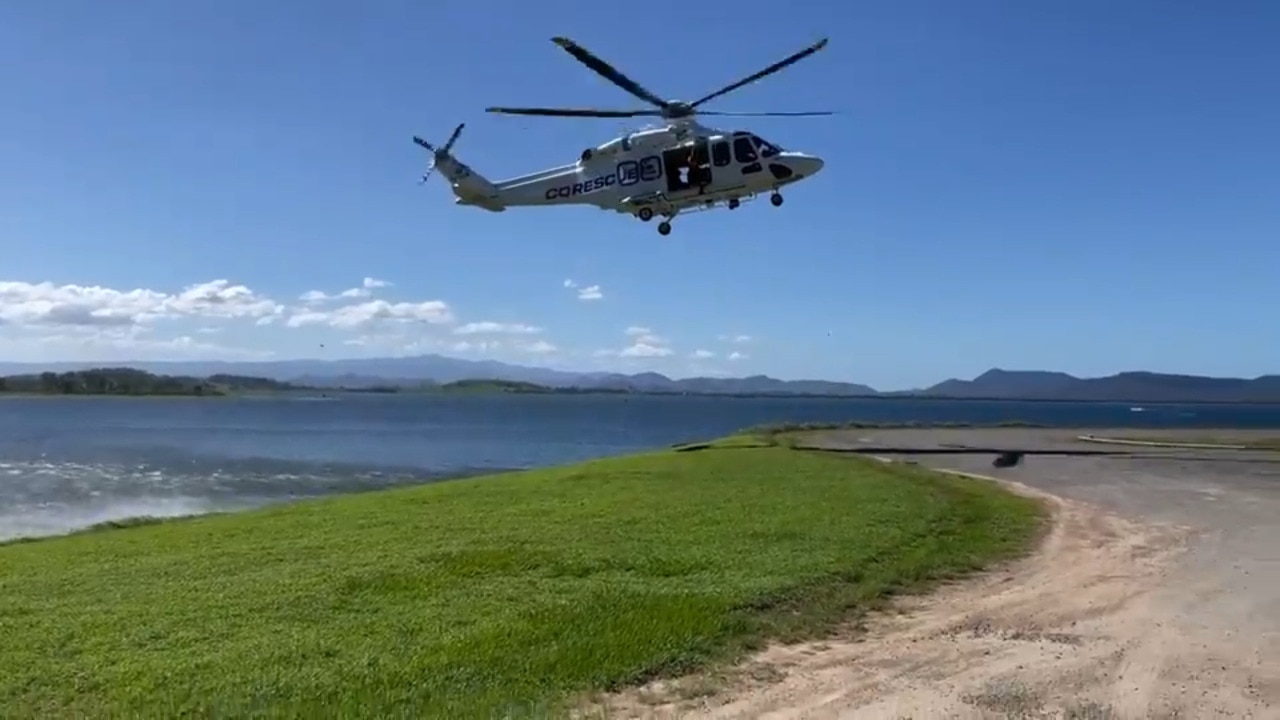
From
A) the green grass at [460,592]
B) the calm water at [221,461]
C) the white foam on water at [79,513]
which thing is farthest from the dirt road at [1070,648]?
the calm water at [221,461]

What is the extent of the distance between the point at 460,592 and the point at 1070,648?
7121 millimetres

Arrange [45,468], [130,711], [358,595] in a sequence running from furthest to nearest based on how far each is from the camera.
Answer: [45,468] < [358,595] < [130,711]

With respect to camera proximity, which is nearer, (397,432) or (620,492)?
(620,492)

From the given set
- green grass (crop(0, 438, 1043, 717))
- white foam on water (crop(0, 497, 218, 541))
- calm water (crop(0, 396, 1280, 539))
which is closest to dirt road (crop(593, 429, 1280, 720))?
green grass (crop(0, 438, 1043, 717))

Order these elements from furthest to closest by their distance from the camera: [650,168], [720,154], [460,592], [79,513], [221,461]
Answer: [221,461] → [79,513] → [650,168] → [720,154] → [460,592]

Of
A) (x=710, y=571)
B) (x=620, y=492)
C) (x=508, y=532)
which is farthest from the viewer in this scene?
(x=620, y=492)

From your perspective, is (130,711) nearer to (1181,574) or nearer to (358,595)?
(358,595)

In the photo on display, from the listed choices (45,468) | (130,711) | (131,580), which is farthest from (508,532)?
(45,468)

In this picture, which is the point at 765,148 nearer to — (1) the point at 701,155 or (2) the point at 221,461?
(1) the point at 701,155

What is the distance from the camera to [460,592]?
1357 centimetres

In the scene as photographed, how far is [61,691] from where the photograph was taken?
985 centimetres

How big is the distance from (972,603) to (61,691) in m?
10.2

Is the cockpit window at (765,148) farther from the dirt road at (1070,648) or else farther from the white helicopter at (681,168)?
the dirt road at (1070,648)

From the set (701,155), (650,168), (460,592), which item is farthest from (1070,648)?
(650,168)
